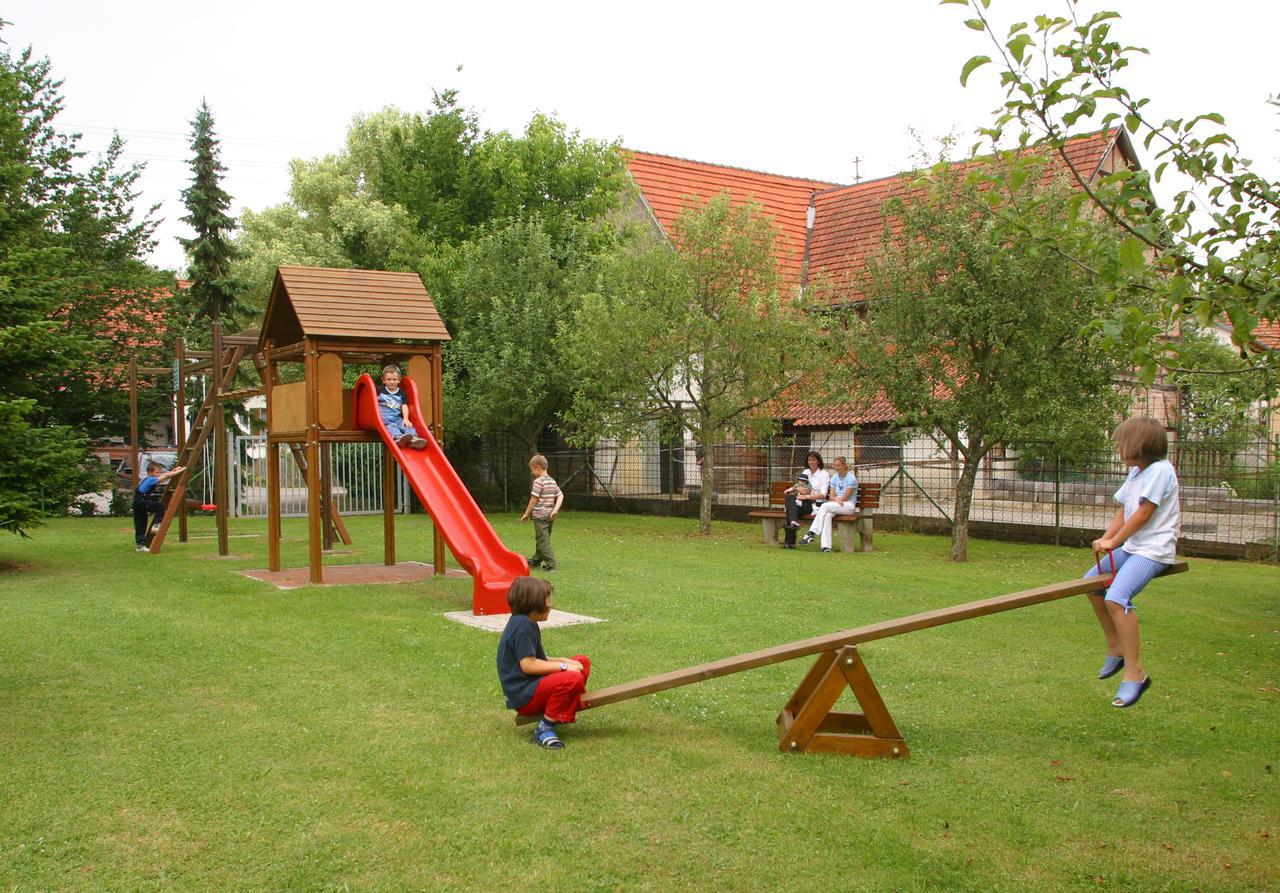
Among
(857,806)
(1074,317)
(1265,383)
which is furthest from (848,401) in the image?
(857,806)

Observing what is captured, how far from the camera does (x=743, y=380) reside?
2108cm

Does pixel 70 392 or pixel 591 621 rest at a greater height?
pixel 70 392

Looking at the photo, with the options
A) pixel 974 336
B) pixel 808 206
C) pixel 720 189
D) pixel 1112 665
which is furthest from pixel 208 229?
pixel 1112 665

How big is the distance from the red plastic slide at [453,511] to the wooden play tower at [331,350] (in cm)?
44

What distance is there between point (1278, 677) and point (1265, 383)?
362cm

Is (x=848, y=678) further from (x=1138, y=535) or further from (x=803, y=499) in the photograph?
(x=803, y=499)

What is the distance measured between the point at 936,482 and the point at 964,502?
3865 mm

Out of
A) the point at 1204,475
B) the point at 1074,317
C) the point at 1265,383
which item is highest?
the point at 1074,317

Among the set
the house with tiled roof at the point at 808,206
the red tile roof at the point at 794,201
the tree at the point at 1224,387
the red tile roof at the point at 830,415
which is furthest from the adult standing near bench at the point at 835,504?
the red tile roof at the point at 794,201

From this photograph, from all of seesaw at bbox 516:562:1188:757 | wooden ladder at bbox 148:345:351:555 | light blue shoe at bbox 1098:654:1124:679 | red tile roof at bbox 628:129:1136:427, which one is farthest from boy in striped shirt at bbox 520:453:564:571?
red tile roof at bbox 628:129:1136:427

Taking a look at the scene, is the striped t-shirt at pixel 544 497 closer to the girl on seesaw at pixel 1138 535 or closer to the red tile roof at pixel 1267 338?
the red tile roof at pixel 1267 338

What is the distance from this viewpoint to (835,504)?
18.5 m

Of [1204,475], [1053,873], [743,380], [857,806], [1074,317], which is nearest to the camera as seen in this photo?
[1053,873]

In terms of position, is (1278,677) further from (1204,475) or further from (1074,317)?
(1204,475)
